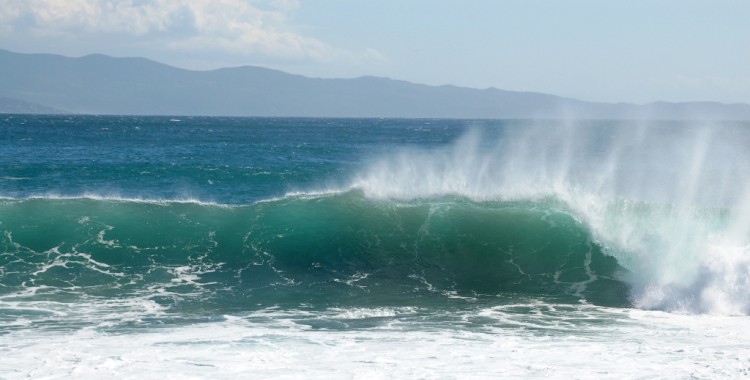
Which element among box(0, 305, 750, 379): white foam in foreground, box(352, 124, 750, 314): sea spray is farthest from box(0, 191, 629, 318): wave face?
box(0, 305, 750, 379): white foam in foreground

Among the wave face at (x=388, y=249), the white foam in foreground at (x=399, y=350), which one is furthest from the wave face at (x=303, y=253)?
the white foam in foreground at (x=399, y=350)

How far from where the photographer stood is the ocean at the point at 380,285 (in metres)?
11.7

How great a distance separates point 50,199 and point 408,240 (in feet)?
34.5

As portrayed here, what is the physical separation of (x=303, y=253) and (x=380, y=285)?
302cm

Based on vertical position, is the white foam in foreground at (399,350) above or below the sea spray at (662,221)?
below

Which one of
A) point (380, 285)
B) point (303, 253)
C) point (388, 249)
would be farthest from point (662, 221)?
point (303, 253)

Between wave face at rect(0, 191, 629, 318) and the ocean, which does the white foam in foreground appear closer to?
the ocean

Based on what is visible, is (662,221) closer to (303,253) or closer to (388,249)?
(388,249)

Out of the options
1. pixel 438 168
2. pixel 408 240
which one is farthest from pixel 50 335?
pixel 438 168

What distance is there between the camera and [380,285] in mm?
17828

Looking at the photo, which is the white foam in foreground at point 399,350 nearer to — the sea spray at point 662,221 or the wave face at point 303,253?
the sea spray at point 662,221

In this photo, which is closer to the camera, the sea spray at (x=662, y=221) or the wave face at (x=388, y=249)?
the sea spray at (x=662, y=221)

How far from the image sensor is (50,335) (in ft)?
42.3

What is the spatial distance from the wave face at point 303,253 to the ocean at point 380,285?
72 millimetres
